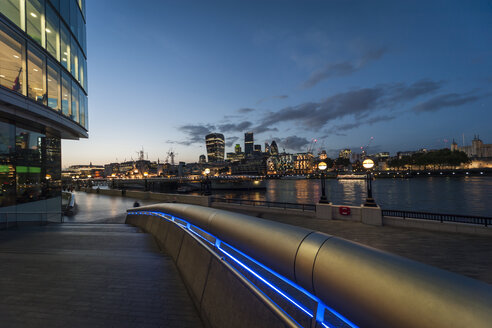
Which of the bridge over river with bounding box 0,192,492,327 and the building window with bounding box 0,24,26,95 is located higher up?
the building window with bounding box 0,24,26,95

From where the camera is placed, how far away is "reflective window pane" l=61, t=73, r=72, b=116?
17.9 m

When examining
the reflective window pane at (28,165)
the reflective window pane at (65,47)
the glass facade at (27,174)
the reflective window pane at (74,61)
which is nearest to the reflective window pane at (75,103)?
the reflective window pane at (74,61)

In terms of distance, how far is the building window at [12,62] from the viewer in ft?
40.1

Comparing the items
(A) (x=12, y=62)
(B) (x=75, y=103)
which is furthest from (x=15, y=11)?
(B) (x=75, y=103)

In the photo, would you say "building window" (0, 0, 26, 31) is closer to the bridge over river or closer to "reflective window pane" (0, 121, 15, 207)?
"reflective window pane" (0, 121, 15, 207)

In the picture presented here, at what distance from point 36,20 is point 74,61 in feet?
18.5

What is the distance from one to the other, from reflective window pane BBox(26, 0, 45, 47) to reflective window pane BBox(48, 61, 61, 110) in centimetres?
163

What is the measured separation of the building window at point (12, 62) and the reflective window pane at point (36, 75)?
448mm

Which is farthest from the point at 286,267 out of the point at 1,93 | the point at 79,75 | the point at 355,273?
the point at 79,75

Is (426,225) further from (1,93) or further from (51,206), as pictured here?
(51,206)

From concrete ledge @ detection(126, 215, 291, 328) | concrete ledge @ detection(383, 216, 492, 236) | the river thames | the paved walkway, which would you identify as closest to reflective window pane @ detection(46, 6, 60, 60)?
the paved walkway

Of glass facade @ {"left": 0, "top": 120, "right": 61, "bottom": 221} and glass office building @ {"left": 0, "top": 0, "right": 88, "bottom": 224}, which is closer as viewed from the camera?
glass office building @ {"left": 0, "top": 0, "right": 88, "bottom": 224}

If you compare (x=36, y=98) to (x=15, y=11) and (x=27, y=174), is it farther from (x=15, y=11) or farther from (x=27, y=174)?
(x=27, y=174)

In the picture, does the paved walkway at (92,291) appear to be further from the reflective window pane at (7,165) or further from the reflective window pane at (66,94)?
the reflective window pane at (66,94)
